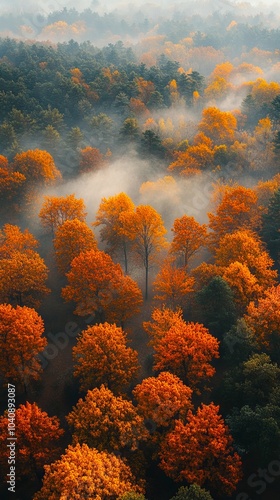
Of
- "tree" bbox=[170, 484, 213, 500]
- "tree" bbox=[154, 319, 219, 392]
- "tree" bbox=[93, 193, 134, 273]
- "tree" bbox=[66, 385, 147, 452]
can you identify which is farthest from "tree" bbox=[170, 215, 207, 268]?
"tree" bbox=[170, 484, 213, 500]

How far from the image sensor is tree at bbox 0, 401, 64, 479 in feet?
113

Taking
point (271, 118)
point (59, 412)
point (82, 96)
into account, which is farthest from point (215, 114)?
point (59, 412)

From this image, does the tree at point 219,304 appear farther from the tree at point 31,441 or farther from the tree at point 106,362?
the tree at point 31,441

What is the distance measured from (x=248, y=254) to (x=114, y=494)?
35496mm

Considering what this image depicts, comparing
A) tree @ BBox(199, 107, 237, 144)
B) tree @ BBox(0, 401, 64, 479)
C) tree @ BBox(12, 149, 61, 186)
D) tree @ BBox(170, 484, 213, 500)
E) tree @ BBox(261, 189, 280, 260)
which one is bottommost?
tree @ BBox(170, 484, 213, 500)

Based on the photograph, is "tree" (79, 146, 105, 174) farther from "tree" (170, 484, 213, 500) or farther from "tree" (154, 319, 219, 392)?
"tree" (170, 484, 213, 500)

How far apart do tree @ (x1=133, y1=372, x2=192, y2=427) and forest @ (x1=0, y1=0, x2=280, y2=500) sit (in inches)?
5.6

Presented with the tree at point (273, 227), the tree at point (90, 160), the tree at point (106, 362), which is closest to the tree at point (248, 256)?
the tree at point (273, 227)

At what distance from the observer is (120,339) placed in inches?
1752

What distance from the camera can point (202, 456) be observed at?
33.3m

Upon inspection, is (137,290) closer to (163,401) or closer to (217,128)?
(163,401)

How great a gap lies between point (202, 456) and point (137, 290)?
24.1 metres

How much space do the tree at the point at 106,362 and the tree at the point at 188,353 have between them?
4.13 metres

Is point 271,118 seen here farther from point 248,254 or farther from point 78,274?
point 78,274
